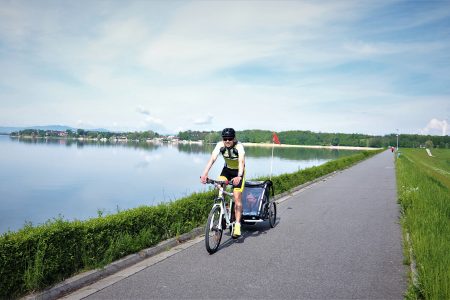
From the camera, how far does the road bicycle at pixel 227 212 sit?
237 inches

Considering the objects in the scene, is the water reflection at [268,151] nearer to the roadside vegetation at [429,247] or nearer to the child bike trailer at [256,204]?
the roadside vegetation at [429,247]

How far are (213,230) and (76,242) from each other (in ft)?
7.35

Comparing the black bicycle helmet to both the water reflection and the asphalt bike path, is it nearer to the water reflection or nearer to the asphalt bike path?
the asphalt bike path

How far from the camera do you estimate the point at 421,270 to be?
458cm

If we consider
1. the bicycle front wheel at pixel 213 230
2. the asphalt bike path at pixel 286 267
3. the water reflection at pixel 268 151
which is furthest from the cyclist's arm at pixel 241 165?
the water reflection at pixel 268 151

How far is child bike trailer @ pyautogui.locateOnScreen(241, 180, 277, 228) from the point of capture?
7484 mm

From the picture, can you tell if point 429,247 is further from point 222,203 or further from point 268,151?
point 268,151

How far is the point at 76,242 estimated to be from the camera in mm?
4910

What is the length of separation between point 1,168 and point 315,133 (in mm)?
163285

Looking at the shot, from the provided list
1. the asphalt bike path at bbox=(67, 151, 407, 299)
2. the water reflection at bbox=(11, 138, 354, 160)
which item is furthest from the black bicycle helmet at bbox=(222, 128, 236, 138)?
the water reflection at bbox=(11, 138, 354, 160)

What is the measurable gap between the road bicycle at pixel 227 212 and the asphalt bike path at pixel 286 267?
0.88 feet

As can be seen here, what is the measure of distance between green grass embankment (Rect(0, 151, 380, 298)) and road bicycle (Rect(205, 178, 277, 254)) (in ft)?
3.19

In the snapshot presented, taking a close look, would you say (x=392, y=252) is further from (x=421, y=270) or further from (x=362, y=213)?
(x=362, y=213)

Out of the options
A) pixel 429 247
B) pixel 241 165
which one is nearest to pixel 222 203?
pixel 241 165
